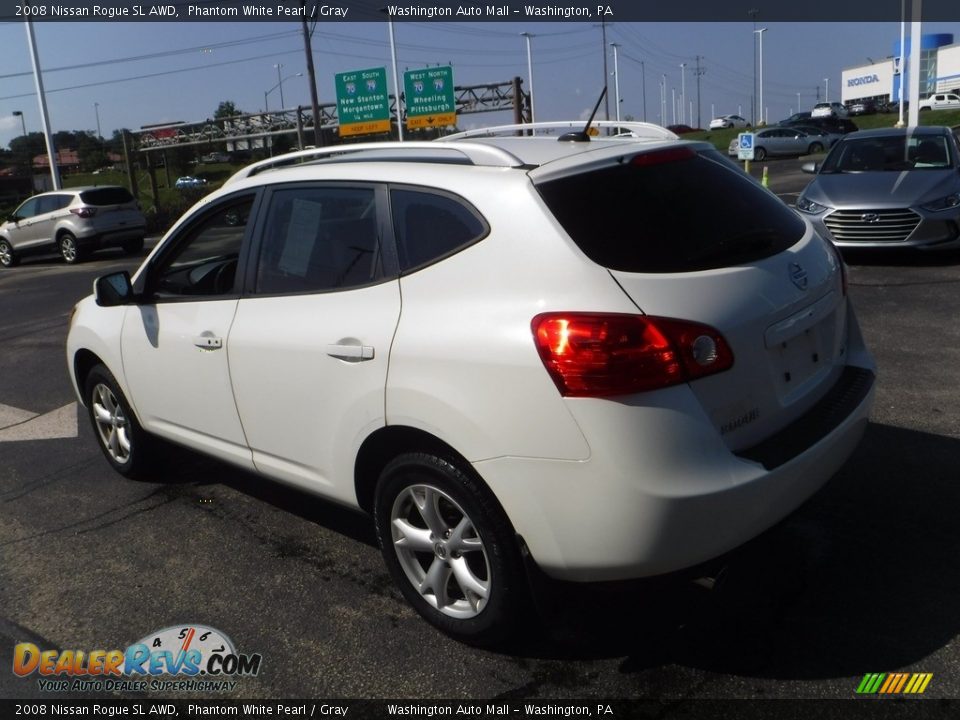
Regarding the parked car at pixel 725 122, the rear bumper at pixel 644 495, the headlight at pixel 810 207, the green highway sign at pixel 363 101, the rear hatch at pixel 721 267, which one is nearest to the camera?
the rear bumper at pixel 644 495

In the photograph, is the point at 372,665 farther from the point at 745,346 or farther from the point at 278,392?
the point at 745,346

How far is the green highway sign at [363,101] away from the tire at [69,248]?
21570mm

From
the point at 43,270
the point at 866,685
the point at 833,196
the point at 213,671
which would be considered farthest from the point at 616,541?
the point at 43,270

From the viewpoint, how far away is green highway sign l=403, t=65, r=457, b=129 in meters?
41.3

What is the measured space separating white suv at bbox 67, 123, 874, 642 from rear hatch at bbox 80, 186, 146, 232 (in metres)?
18.6

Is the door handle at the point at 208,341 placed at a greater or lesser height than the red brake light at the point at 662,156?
lesser

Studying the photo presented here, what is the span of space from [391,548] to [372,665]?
1.39 ft

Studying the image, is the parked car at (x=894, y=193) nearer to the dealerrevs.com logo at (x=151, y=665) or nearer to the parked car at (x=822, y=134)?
the dealerrevs.com logo at (x=151, y=665)

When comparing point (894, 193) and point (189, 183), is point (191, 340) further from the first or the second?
point (189, 183)

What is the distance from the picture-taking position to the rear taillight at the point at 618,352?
2.61 m

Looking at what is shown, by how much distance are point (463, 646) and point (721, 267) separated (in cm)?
160

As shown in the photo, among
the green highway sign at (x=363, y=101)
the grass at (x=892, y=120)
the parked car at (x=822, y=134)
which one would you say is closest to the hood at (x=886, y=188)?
the green highway sign at (x=363, y=101)

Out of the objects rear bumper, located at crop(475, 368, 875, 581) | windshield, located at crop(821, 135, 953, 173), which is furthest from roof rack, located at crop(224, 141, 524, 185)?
windshield, located at crop(821, 135, 953, 173)

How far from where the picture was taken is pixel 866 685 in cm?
280
